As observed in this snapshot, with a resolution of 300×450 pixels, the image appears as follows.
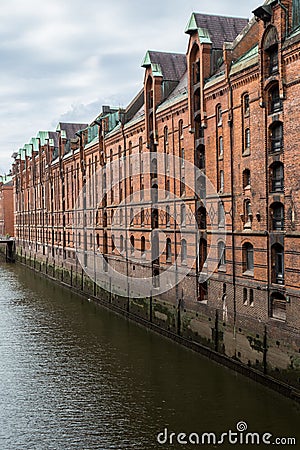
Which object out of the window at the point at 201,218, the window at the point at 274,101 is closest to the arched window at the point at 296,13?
the window at the point at 274,101

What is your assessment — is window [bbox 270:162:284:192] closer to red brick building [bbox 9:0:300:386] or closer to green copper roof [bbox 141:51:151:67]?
red brick building [bbox 9:0:300:386]

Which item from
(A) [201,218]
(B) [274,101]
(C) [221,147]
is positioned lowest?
(A) [201,218]

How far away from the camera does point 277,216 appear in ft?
70.6

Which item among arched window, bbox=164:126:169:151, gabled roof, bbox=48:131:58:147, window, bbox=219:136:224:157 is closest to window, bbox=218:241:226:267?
window, bbox=219:136:224:157

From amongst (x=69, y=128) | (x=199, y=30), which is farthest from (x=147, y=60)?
(x=69, y=128)

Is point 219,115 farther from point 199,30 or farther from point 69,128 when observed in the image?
point 69,128

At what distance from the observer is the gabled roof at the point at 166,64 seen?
109 feet

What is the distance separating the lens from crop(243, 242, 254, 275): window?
23266 millimetres

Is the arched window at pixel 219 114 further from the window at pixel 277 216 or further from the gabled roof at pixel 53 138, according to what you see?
the gabled roof at pixel 53 138

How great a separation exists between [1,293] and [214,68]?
29642mm

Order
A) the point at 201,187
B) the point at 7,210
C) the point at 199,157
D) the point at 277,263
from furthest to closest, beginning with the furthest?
the point at 7,210
the point at 199,157
the point at 201,187
the point at 277,263

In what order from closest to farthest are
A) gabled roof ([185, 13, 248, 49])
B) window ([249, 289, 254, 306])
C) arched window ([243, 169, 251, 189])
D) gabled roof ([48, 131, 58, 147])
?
window ([249, 289, 254, 306]) → arched window ([243, 169, 251, 189]) → gabled roof ([185, 13, 248, 49]) → gabled roof ([48, 131, 58, 147])

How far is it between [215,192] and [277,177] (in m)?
4.96

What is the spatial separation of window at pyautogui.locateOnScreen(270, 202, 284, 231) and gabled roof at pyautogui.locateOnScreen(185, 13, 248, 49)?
391 inches
